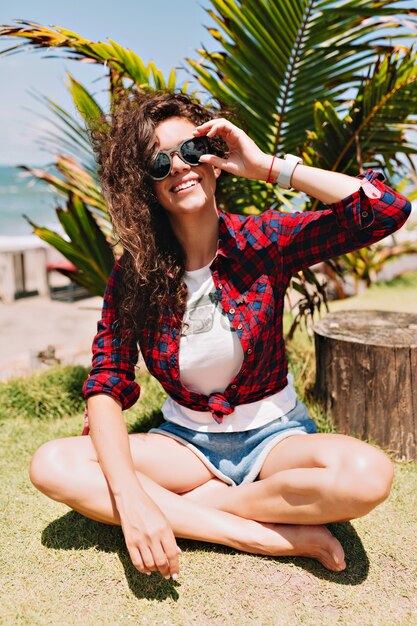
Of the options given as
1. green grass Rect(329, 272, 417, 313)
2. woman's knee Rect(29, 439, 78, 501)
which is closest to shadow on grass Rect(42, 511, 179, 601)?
woman's knee Rect(29, 439, 78, 501)

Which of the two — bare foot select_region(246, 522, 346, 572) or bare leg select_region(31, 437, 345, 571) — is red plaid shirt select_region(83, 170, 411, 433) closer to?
bare leg select_region(31, 437, 345, 571)

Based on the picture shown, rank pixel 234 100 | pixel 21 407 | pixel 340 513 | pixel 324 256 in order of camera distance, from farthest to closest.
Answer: pixel 21 407 < pixel 234 100 < pixel 324 256 < pixel 340 513

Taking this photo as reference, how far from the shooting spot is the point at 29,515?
8.00ft

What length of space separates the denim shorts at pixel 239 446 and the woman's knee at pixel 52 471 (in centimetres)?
42

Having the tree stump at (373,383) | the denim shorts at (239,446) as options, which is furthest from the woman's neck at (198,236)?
the tree stump at (373,383)

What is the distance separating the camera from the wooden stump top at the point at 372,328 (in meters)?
2.81

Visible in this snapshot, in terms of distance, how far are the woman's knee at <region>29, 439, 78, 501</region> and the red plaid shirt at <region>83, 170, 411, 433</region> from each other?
23 centimetres

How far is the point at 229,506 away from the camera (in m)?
2.14

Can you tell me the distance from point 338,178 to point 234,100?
1.55m

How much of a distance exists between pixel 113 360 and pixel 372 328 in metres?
1.47

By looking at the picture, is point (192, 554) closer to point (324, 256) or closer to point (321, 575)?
point (321, 575)

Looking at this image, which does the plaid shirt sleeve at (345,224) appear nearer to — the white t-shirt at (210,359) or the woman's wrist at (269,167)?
the woman's wrist at (269,167)

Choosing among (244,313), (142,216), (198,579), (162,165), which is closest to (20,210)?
(142,216)

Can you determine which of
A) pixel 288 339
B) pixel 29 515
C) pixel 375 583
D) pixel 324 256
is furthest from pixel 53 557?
pixel 288 339
